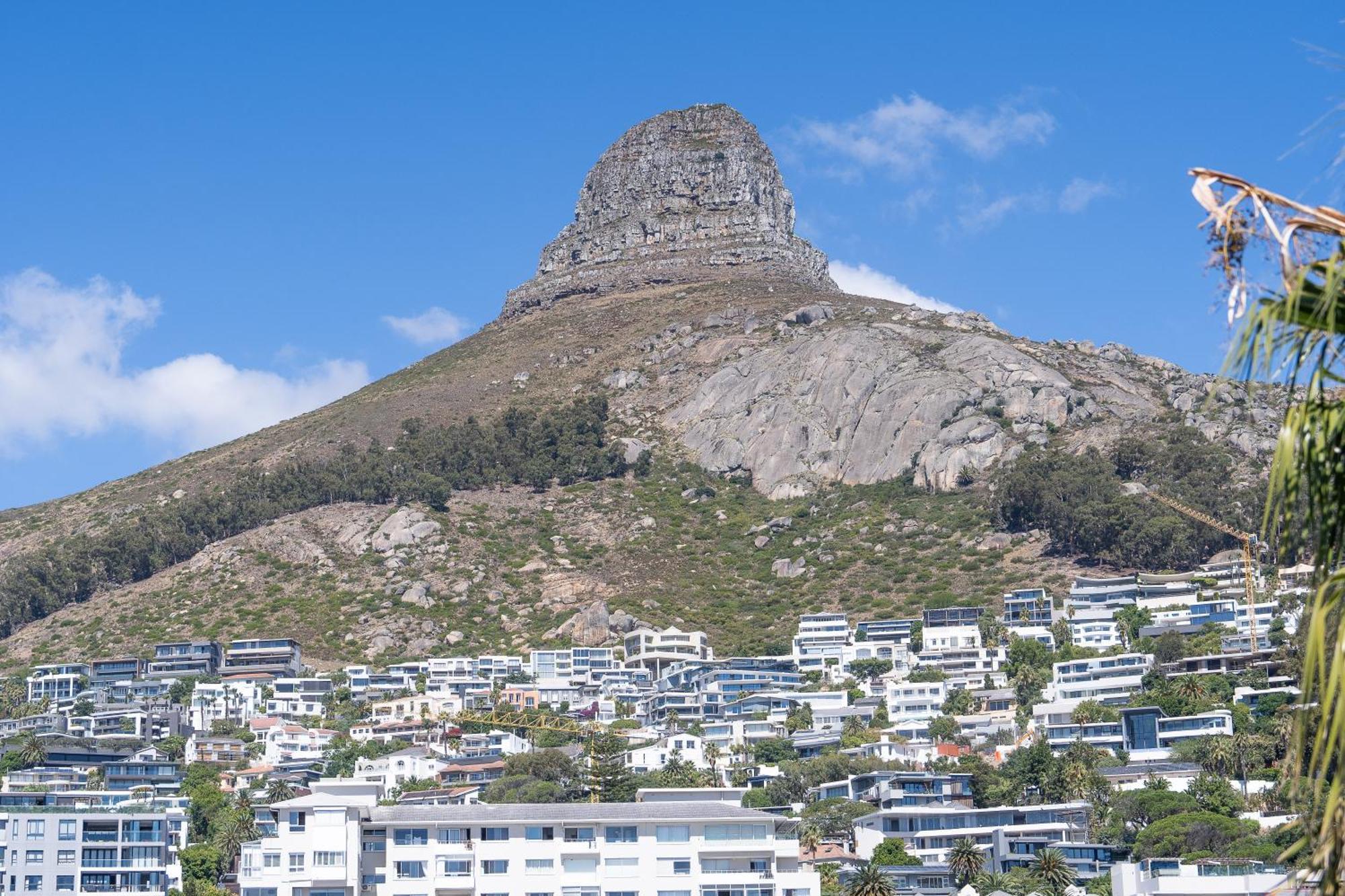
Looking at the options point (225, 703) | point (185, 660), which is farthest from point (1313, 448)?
point (185, 660)

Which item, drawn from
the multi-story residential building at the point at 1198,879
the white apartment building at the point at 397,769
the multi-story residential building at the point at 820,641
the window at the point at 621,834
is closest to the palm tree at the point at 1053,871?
the multi-story residential building at the point at 1198,879

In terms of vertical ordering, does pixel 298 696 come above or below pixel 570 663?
below

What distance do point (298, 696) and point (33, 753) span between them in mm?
30403

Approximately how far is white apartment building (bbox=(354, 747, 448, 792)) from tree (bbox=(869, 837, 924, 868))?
39.3 m

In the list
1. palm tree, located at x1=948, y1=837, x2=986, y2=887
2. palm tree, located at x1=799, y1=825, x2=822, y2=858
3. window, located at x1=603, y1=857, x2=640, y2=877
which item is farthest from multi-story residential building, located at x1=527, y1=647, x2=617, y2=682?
window, located at x1=603, y1=857, x2=640, y2=877

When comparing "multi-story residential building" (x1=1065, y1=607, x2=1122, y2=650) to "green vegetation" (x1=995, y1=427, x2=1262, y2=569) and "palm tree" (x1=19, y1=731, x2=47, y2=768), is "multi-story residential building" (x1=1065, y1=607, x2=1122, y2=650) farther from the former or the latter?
"palm tree" (x1=19, y1=731, x2=47, y2=768)

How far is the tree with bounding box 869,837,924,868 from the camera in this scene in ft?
348

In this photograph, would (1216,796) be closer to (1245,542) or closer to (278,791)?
(278,791)

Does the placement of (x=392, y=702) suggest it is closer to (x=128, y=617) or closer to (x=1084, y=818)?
(x=128, y=617)

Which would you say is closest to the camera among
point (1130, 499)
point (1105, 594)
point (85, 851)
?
point (85, 851)

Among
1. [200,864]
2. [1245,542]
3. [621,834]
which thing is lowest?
[621,834]

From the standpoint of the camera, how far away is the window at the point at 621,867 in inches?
3046

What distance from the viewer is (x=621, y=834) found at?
256 feet

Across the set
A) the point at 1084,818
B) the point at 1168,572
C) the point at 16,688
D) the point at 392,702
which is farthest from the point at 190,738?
the point at 1168,572
